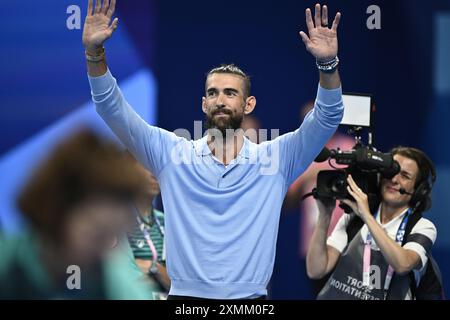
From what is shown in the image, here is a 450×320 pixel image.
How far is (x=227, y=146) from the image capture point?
256 cm

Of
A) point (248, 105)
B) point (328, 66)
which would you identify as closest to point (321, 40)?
point (328, 66)

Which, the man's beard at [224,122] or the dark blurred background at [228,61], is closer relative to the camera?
the man's beard at [224,122]

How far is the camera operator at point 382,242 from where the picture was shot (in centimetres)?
326

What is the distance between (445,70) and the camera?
4461 millimetres

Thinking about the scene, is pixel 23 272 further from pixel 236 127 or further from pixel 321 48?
pixel 321 48

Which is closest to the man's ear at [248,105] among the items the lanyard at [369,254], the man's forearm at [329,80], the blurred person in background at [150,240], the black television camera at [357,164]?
the man's forearm at [329,80]

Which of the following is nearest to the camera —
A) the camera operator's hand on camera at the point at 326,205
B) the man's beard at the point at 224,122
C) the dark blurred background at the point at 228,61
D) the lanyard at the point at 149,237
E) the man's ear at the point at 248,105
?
the man's beard at the point at 224,122

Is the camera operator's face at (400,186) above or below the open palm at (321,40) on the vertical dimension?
below

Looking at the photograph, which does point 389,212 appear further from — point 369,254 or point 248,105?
point 248,105

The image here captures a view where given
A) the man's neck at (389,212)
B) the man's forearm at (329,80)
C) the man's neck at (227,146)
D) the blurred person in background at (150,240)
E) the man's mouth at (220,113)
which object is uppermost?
the man's forearm at (329,80)

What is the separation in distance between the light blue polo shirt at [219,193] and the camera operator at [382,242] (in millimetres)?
876

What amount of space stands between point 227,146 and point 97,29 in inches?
22.1

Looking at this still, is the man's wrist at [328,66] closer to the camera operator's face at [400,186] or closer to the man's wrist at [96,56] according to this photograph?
the man's wrist at [96,56]
